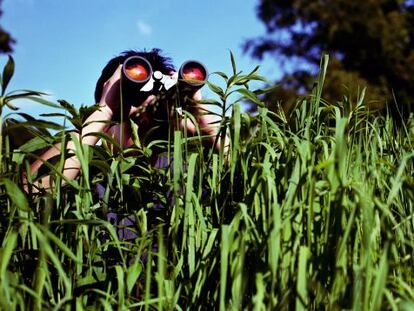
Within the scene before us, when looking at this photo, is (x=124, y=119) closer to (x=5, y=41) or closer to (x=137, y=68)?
(x=137, y=68)

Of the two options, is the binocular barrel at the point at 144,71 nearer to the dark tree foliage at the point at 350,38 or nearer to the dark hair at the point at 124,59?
the dark hair at the point at 124,59

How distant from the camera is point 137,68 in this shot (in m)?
2.19

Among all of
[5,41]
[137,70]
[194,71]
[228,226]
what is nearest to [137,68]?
[137,70]

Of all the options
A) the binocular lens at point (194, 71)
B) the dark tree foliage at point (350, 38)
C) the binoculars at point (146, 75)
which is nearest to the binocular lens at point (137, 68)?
the binoculars at point (146, 75)

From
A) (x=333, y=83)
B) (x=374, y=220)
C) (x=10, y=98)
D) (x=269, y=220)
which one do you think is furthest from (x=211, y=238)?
(x=333, y=83)

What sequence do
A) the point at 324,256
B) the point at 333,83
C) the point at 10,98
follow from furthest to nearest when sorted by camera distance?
the point at 333,83 < the point at 10,98 < the point at 324,256

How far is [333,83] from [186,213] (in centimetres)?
1727

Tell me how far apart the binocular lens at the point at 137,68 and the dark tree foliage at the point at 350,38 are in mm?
17739

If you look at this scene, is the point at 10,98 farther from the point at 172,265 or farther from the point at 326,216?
the point at 326,216

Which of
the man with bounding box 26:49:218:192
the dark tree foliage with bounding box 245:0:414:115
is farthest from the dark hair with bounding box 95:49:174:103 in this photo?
the dark tree foliage with bounding box 245:0:414:115

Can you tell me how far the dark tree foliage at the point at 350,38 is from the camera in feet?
68.0

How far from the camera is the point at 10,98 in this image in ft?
5.04

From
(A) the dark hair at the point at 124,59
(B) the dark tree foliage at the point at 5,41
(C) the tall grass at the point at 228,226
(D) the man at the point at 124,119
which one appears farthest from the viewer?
(B) the dark tree foliage at the point at 5,41

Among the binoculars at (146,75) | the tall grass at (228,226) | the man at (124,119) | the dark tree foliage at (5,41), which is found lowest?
the tall grass at (228,226)
